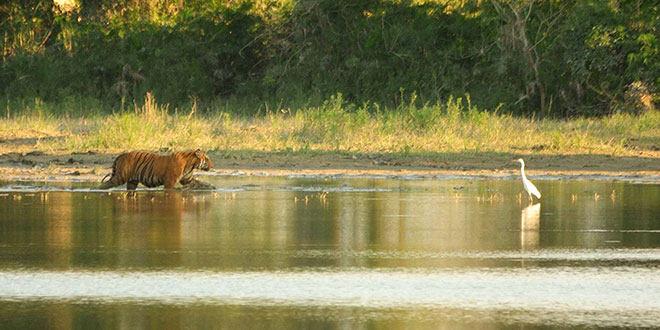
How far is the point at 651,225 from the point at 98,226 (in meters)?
5.60

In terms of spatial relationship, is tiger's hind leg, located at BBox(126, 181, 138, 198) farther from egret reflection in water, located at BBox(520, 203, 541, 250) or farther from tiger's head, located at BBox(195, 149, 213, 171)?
egret reflection in water, located at BBox(520, 203, 541, 250)

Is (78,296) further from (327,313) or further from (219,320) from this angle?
(327,313)

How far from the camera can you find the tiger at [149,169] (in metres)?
15.0

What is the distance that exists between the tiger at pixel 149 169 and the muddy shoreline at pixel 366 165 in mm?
2267

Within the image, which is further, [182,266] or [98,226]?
[98,226]

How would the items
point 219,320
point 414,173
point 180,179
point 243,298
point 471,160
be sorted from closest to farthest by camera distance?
1. point 219,320
2. point 243,298
3. point 180,179
4. point 414,173
5. point 471,160

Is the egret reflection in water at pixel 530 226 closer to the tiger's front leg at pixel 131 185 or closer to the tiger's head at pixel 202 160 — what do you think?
the tiger's head at pixel 202 160

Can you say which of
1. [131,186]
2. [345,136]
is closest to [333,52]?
[345,136]

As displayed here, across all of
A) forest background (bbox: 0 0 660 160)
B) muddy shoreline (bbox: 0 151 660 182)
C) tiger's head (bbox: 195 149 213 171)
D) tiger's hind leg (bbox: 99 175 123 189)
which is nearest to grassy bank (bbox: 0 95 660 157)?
muddy shoreline (bbox: 0 151 660 182)

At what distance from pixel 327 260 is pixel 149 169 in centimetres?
653

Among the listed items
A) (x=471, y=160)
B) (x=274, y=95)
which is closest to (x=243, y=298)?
(x=471, y=160)

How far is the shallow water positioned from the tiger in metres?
0.38

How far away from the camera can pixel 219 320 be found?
6.69 metres

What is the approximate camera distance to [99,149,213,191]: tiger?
15.0 m
